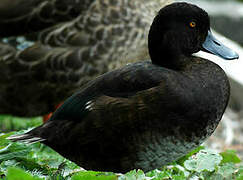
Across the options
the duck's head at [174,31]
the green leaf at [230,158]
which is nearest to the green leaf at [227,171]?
the green leaf at [230,158]

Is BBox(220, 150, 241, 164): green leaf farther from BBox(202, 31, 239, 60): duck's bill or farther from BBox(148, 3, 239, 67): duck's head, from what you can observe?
BBox(148, 3, 239, 67): duck's head

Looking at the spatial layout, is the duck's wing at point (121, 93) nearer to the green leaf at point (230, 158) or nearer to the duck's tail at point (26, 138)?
the duck's tail at point (26, 138)

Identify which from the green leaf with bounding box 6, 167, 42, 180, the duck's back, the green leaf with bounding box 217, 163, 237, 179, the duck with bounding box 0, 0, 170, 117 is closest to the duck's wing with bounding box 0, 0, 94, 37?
the duck with bounding box 0, 0, 170, 117

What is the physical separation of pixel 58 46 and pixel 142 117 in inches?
102

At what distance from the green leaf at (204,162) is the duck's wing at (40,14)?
8.66 ft

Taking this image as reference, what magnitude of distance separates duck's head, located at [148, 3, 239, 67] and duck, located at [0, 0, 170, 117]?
2117 millimetres

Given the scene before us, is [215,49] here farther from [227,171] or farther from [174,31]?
[227,171]

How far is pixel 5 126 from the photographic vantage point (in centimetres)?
632

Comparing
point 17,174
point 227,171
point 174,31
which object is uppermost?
point 174,31

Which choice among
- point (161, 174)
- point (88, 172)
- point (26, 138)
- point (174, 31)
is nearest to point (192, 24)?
point (174, 31)

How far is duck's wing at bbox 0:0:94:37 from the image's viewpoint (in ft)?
18.3

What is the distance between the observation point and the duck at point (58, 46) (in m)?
5.52

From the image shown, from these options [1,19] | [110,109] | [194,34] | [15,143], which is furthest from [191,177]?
[1,19]

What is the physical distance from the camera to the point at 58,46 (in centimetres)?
555
